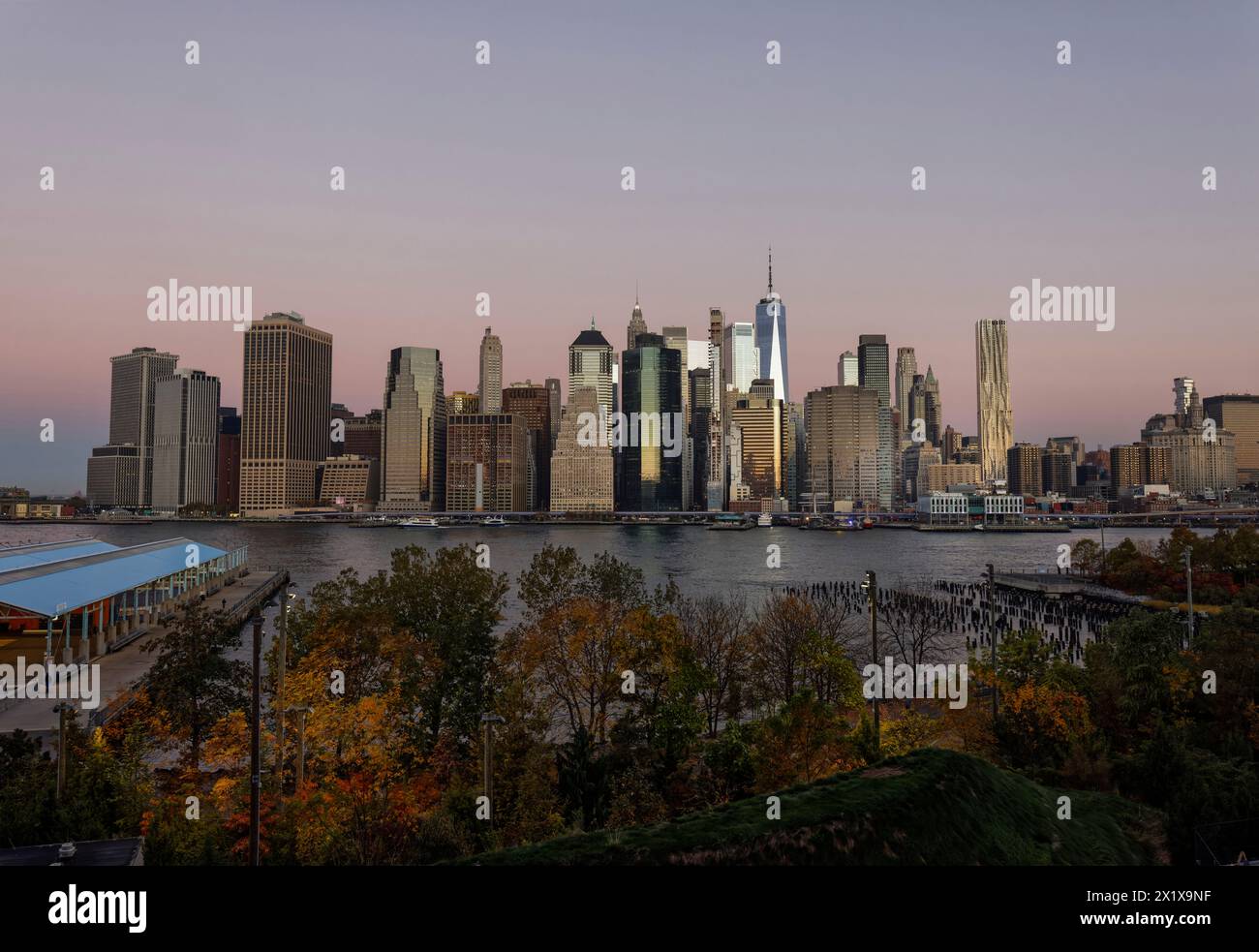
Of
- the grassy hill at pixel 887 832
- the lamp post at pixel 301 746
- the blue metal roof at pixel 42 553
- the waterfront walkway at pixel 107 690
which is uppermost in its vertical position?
the blue metal roof at pixel 42 553

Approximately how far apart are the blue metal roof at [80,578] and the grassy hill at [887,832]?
1357 inches

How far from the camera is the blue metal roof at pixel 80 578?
3425 cm

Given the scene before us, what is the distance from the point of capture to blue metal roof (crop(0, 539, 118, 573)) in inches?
1769

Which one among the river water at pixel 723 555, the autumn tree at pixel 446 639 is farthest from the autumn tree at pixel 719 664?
the river water at pixel 723 555

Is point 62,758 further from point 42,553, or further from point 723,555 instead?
point 723,555

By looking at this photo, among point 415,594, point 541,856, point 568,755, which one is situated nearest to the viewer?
point 541,856

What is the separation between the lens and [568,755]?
63.1 ft

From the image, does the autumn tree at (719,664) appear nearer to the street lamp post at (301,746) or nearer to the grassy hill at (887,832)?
the street lamp post at (301,746)

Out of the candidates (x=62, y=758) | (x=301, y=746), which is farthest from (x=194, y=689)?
(x=301, y=746)

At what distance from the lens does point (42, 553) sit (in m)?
50.7

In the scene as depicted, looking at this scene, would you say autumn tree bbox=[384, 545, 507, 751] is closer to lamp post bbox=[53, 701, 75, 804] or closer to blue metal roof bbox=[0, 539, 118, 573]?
lamp post bbox=[53, 701, 75, 804]
